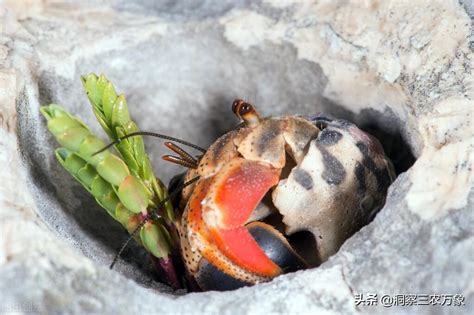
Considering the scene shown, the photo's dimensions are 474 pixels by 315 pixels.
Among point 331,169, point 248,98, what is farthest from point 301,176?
point 248,98

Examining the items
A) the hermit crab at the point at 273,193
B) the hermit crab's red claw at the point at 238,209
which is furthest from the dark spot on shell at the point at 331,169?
the hermit crab's red claw at the point at 238,209

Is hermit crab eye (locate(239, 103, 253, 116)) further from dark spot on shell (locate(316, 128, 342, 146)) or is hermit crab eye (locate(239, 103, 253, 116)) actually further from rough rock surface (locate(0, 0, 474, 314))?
rough rock surface (locate(0, 0, 474, 314))

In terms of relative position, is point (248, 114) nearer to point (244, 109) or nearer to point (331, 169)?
point (244, 109)

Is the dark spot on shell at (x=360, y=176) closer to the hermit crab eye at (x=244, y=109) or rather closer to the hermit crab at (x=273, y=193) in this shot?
the hermit crab at (x=273, y=193)

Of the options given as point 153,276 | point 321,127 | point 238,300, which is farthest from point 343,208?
point 153,276

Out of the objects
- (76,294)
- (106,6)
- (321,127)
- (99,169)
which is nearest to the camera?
(76,294)

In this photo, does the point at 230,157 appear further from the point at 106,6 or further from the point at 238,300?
the point at 106,6

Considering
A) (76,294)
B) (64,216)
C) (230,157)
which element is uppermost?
(230,157)
